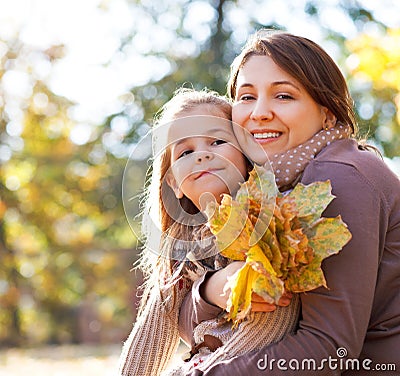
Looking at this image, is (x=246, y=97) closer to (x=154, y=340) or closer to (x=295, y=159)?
(x=295, y=159)

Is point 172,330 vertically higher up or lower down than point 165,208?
lower down

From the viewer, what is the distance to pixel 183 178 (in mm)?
2506

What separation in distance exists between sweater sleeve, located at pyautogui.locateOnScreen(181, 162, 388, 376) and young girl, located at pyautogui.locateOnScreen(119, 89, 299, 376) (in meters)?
0.25

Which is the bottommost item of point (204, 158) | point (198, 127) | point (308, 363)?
point (308, 363)

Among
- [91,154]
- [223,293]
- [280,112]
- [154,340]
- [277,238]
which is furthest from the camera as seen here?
[91,154]

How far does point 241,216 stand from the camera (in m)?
2.03

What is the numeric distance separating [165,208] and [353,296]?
908 mm

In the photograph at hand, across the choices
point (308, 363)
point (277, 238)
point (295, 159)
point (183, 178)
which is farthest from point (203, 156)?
point (308, 363)

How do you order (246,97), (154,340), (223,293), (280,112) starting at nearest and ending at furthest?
(223,293) < (280,112) < (246,97) < (154,340)

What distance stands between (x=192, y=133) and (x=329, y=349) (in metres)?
0.89

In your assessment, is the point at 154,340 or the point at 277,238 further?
the point at 154,340

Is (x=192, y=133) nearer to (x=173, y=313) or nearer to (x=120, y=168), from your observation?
(x=173, y=313)

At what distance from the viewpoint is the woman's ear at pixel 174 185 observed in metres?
2.62

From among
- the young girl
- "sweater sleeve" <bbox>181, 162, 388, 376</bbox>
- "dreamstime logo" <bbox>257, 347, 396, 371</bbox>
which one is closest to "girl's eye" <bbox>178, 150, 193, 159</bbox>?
the young girl
